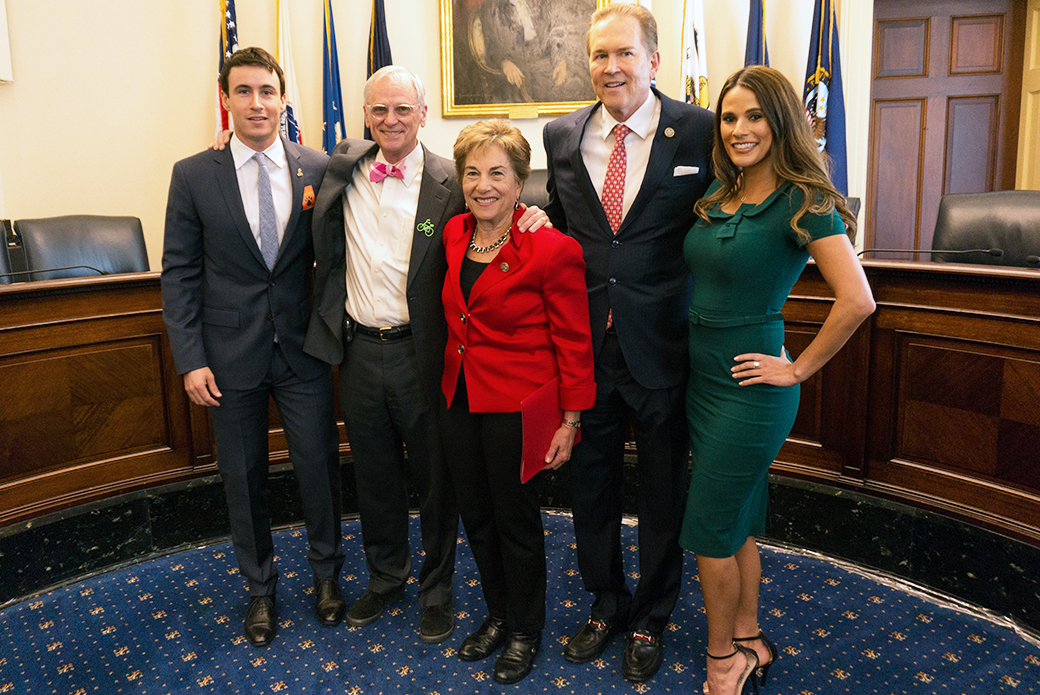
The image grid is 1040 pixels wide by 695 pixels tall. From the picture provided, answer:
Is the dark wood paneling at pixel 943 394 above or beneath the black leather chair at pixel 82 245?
beneath

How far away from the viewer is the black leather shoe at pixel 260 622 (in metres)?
2.34

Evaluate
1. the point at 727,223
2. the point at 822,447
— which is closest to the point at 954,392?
the point at 822,447

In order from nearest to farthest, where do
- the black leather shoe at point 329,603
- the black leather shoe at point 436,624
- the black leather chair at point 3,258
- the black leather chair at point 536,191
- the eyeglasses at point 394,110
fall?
1. the eyeglasses at point 394,110
2. the black leather shoe at point 436,624
3. the black leather shoe at point 329,603
4. the black leather chair at point 3,258
5. the black leather chair at point 536,191

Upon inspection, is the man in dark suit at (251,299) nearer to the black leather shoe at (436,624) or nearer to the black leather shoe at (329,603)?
the black leather shoe at (329,603)

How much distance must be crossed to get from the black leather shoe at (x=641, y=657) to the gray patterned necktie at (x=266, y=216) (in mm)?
1528

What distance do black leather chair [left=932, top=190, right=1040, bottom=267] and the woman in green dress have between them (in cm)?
199

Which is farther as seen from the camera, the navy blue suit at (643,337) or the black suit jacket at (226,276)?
the black suit jacket at (226,276)

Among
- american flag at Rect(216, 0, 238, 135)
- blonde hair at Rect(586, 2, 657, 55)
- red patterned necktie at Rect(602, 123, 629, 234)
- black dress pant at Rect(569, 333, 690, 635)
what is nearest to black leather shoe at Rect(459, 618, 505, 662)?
black dress pant at Rect(569, 333, 690, 635)

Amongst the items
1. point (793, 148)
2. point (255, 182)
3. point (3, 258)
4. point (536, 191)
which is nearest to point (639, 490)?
point (793, 148)

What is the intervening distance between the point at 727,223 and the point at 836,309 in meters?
0.32

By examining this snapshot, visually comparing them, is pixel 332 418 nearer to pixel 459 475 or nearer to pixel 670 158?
pixel 459 475

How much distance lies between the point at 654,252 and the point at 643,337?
0.23 m

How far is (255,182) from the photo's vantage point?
2.29m

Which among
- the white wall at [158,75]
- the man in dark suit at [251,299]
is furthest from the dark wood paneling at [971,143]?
the man in dark suit at [251,299]
